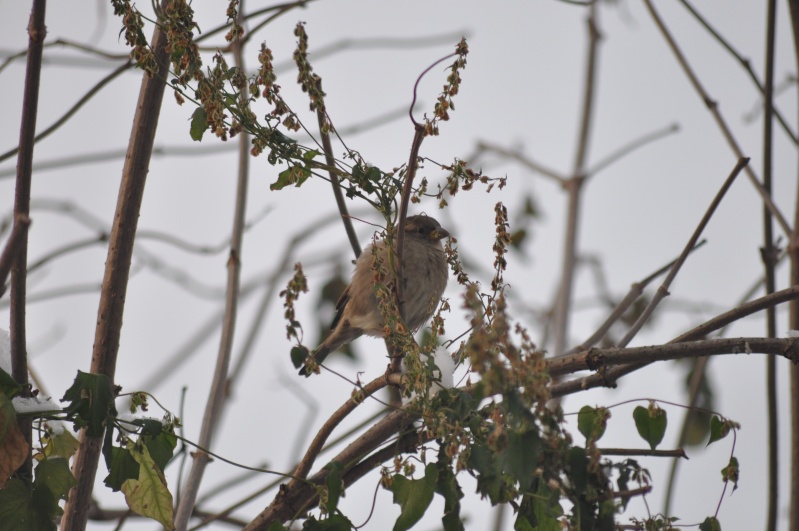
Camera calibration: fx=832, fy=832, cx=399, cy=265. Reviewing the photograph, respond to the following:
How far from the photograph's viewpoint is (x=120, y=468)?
6.23 ft

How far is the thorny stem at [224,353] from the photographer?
2.59 m

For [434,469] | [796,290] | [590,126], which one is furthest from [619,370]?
[590,126]

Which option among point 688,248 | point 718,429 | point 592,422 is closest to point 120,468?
point 592,422

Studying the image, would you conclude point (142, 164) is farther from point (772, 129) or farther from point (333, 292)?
point (333, 292)

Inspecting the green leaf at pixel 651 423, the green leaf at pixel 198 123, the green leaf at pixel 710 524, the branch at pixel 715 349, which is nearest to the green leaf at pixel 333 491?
the branch at pixel 715 349

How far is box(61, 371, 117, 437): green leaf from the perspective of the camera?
1.76 m

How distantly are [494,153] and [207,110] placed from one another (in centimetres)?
369

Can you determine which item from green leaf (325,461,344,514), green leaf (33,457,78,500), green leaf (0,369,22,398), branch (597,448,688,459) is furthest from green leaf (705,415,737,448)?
green leaf (0,369,22,398)

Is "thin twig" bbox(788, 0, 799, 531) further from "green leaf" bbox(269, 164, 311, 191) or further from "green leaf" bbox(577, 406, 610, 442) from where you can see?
"green leaf" bbox(269, 164, 311, 191)

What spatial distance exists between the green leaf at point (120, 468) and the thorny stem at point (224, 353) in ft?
2.08

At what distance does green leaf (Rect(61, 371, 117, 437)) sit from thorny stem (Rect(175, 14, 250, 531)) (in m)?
0.83

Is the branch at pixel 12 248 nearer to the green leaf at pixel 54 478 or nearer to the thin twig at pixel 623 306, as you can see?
the green leaf at pixel 54 478

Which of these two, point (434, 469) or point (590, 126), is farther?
point (590, 126)

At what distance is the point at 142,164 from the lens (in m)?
2.40
